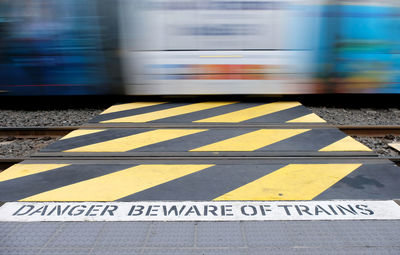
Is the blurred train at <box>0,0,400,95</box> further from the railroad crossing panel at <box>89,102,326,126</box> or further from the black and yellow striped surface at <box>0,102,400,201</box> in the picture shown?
the black and yellow striped surface at <box>0,102,400,201</box>

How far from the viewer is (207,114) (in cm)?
614

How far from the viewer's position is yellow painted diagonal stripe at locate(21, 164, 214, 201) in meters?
3.01

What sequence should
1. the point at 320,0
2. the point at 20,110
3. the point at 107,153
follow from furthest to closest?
the point at 20,110, the point at 320,0, the point at 107,153

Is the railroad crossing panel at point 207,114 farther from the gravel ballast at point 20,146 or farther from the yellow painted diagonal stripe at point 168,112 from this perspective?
the gravel ballast at point 20,146

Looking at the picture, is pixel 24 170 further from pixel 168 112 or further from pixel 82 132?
pixel 168 112

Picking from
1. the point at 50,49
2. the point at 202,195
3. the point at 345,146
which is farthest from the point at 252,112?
the point at 50,49

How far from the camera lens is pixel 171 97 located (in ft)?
24.3

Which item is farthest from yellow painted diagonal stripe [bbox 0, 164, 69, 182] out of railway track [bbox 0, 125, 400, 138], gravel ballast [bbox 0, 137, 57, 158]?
railway track [bbox 0, 125, 400, 138]

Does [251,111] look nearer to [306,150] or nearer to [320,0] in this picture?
[306,150]

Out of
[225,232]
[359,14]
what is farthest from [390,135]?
[225,232]

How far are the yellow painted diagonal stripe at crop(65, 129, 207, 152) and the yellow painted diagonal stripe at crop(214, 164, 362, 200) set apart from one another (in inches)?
74.0

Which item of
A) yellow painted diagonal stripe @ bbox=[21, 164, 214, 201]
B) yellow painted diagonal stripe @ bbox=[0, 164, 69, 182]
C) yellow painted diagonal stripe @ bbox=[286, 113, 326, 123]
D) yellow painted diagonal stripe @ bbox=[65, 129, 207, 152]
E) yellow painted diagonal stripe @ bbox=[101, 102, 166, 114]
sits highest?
yellow painted diagonal stripe @ bbox=[101, 102, 166, 114]

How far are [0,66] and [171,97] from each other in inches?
148

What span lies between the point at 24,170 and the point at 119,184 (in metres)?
1.28
